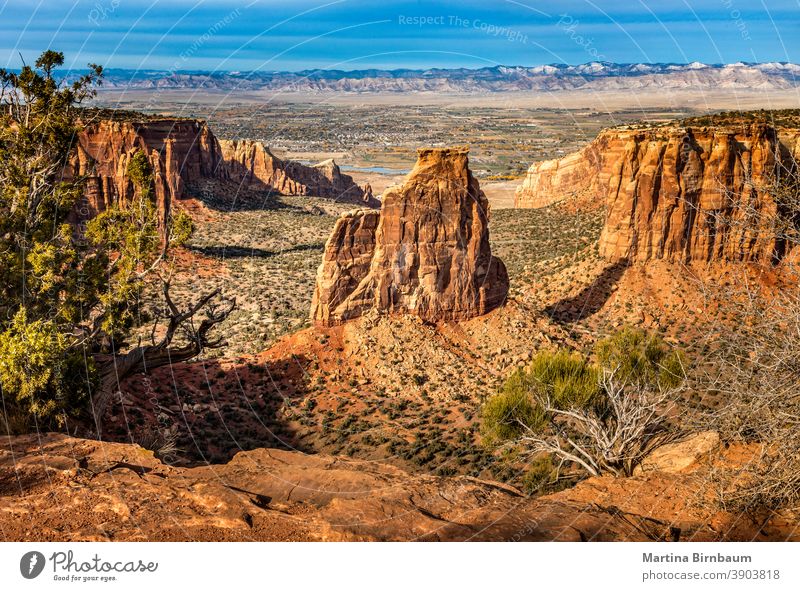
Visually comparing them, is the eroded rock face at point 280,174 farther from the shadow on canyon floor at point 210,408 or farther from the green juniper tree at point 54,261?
the green juniper tree at point 54,261

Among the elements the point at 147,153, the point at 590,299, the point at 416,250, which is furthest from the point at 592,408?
the point at 147,153

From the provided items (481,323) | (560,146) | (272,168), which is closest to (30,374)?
(481,323)

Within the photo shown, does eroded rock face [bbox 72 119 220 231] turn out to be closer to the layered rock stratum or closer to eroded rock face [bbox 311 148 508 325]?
the layered rock stratum

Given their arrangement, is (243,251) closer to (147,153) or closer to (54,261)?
(147,153)

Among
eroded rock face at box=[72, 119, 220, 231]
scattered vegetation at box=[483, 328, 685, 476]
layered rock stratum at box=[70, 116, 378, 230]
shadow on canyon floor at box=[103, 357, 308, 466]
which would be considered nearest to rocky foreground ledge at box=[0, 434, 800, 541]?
scattered vegetation at box=[483, 328, 685, 476]

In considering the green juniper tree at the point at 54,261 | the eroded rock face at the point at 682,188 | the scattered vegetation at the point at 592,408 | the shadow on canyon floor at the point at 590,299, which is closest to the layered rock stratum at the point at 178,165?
the green juniper tree at the point at 54,261
